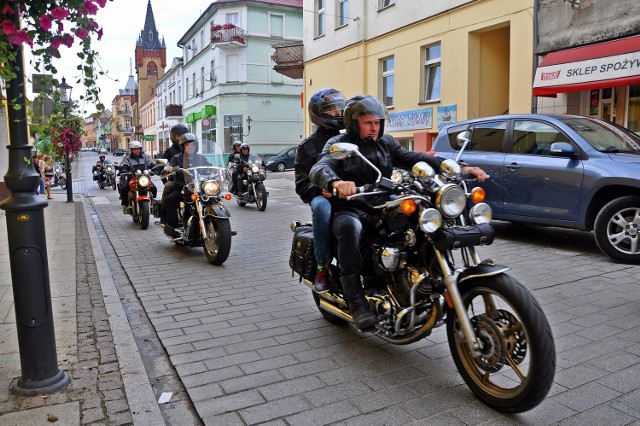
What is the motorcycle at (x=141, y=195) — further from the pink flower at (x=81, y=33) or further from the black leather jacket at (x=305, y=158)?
the pink flower at (x=81, y=33)

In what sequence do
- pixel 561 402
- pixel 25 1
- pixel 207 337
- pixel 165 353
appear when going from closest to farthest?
pixel 25 1, pixel 561 402, pixel 165 353, pixel 207 337

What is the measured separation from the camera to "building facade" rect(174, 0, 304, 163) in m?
42.4

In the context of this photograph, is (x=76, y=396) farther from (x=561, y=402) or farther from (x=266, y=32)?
(x=266, y=32)

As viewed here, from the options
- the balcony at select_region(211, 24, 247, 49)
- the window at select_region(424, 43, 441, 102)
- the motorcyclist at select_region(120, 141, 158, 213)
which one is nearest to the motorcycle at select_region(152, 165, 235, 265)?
the motorcyclist at select_region(120, 141, 158, 213)

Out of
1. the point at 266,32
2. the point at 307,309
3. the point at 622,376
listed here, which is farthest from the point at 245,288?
the point at 266,32

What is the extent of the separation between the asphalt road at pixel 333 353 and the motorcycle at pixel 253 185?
259 inches

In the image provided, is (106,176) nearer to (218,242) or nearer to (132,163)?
(132,163)

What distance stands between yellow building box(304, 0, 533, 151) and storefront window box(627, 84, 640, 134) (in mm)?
2662

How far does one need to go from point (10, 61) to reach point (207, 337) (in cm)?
240

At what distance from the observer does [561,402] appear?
3.21m

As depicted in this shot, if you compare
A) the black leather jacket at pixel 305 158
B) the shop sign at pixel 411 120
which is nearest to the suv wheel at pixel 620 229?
the black leather jacket at pixel 305 158

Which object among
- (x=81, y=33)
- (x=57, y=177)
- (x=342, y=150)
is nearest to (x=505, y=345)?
(x=342, y=150)

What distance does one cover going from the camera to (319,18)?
2452cm

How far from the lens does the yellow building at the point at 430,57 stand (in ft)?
48.8
